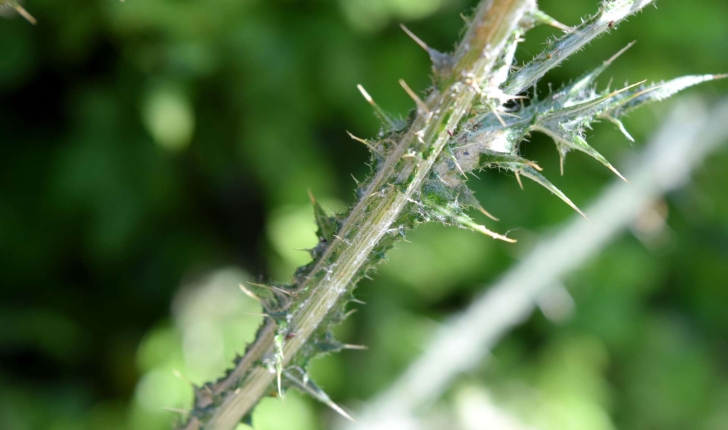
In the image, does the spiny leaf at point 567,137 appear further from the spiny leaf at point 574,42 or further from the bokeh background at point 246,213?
the bokeh background at point 246,213

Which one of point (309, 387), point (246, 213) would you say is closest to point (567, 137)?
point (309, 387)

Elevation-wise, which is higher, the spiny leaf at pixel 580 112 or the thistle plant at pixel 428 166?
the spiny leaf at pixel 580 112

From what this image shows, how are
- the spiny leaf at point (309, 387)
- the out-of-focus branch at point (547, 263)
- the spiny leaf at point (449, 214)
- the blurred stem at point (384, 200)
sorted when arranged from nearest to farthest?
1. the blurred stem at point (384, 200)
2. the spiny leaf at point (449, 214)
3. the spiny leaf at point (309, 387)
4. the out-of-focus branch at point (547, 263)

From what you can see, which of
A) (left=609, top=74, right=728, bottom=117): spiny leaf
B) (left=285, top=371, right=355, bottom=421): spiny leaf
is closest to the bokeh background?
(left=285, top=371, right=355, bottom=421): spiny leaf

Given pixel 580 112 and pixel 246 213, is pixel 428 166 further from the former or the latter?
pixel 246 213

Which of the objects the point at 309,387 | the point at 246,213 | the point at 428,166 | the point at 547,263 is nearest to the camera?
the point at 428,166

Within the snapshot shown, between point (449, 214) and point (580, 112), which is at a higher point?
point (580, 112)

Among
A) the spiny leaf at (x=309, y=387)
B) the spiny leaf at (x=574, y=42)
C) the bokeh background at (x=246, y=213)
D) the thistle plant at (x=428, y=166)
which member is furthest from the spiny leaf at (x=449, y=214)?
the bokeh background at (x=246, y=213)
